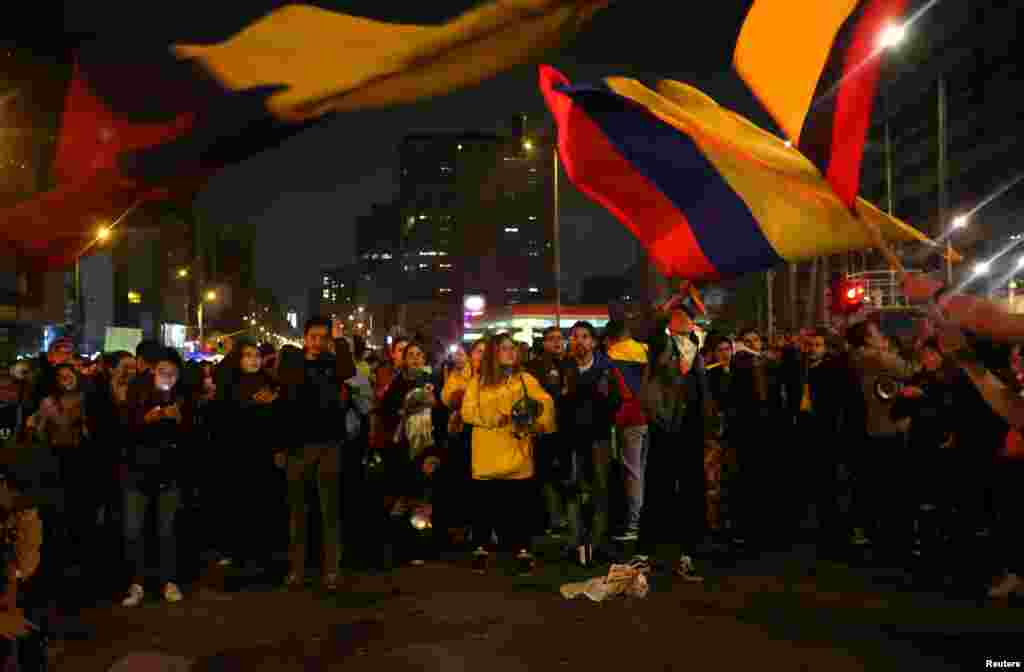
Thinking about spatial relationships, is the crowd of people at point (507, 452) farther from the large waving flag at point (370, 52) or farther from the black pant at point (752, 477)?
the large waving flag at point (370, 52)

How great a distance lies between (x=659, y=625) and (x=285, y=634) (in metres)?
2.52

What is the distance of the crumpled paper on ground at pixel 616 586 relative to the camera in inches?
281

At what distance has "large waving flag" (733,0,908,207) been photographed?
198 inches

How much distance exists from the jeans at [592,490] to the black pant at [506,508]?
43 cm

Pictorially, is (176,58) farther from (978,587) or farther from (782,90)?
(978,587)

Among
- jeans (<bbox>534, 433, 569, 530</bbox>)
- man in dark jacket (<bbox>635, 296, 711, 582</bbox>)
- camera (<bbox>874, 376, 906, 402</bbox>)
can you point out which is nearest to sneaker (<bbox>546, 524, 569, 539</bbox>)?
jeans (<bbox>534, 433, 569, 530</bbox>)

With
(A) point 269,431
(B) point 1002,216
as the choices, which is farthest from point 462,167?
(A) point 269,431

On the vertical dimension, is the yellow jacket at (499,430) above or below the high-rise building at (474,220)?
below

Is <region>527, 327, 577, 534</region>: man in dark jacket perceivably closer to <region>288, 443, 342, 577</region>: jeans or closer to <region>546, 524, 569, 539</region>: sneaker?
<region>546, 524, 569, 539</region>: sneaker

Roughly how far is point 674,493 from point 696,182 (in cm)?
380

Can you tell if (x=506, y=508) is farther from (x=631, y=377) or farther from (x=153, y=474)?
(x=153, y=474)

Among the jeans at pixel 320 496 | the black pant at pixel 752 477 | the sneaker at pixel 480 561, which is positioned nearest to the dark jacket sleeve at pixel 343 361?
the jeans at pixel 320 496

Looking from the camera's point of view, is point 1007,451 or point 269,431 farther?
point 269,431

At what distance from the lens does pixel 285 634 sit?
249 inches
